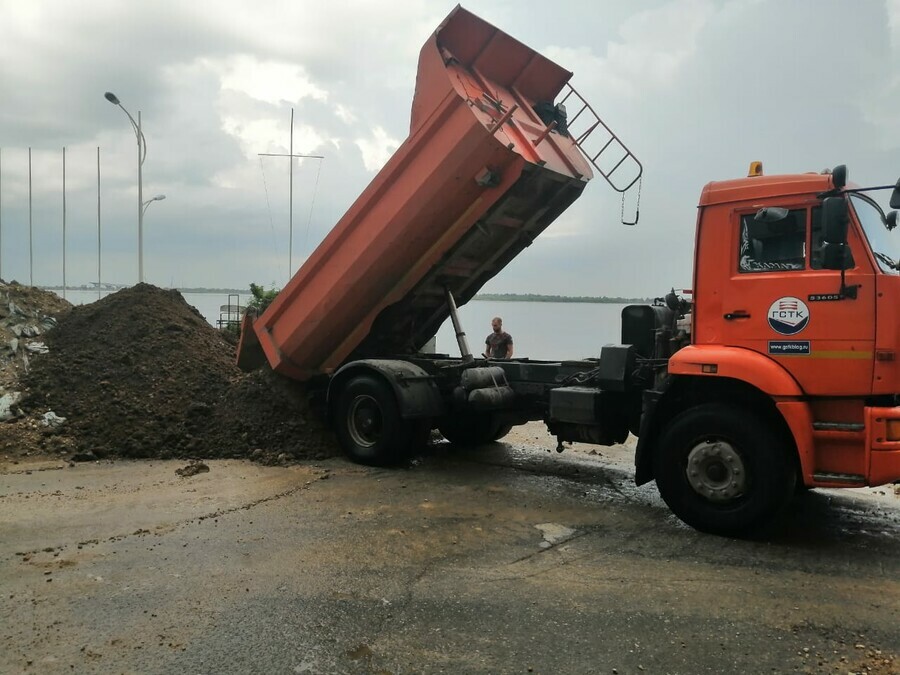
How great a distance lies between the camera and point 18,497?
20.2 feet

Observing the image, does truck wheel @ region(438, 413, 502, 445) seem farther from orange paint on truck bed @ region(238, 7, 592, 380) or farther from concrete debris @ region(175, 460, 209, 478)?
concrete debris @ region(175, 460, 209, 478)

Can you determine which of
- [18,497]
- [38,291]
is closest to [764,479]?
[18,497]

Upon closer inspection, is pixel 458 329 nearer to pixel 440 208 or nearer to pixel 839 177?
pixel 440 208

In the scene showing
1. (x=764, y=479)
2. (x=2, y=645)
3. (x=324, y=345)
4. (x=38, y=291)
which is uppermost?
(x=38, y=291)

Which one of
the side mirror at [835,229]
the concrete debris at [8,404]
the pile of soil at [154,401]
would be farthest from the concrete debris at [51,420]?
the side mirror at [835,229]

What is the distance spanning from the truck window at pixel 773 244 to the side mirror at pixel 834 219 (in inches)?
13.5

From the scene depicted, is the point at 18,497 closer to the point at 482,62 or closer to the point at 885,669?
the point at 482,62

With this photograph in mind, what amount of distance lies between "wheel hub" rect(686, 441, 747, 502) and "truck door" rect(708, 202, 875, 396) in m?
0.72

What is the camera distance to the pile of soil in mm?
7926

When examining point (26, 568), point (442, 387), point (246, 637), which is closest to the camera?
point (246, 637)

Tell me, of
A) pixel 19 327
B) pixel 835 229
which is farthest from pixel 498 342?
pixel 19 327

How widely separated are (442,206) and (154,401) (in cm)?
456

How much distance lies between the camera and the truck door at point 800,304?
187 inches

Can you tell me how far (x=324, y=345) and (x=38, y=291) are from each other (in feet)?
24.3
